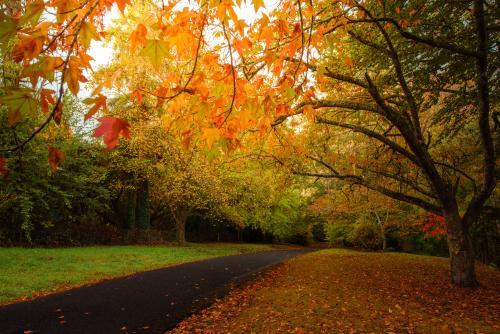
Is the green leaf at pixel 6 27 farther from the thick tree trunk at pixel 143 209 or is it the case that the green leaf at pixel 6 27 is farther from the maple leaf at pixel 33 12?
the thick tree trunk at pixel 143 209

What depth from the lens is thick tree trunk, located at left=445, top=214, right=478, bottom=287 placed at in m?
9.95

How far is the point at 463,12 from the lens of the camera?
8367 mm

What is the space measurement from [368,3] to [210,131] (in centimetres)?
743

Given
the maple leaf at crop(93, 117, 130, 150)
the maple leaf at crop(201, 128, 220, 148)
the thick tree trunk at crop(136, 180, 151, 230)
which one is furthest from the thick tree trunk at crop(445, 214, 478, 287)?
the thick tree trunk at crop(136, 180, 151, 230)

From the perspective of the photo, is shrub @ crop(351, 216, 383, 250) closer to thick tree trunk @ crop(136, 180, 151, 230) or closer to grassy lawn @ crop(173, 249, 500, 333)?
grassy lawn @ crop(173, 249, 500, 333)

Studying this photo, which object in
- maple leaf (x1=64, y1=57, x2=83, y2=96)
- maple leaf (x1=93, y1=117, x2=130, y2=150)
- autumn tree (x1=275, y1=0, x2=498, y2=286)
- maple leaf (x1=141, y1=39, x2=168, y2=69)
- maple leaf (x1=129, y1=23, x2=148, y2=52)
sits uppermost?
autumn tree (x1=275, y1=0, x2=498, y2=286)

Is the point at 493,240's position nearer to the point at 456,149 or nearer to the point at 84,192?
the point at 456,149

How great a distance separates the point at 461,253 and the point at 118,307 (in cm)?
978

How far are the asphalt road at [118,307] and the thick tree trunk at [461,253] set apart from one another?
6930 mm

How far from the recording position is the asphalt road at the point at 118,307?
5.66 meters

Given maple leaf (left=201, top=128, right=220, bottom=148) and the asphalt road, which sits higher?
maple leaf (left=201, top=128, right=220, bottom=148)

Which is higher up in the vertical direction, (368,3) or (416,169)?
(368,3)

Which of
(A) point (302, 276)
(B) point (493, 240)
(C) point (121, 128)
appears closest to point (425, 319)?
(A) point (302, 276)

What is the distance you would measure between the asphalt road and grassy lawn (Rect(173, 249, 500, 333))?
601 millimetres
